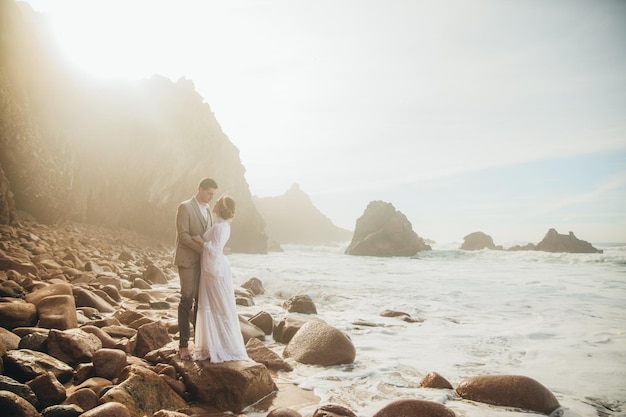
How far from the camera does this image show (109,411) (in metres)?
2.60

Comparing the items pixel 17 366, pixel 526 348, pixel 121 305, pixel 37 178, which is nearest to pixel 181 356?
pixel 17 366

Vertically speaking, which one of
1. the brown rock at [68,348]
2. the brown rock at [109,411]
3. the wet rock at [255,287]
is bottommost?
the wet rock at [255,287]

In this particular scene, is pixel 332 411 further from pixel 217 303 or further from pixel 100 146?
pixel 100 146

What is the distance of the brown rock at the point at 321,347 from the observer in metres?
4.97

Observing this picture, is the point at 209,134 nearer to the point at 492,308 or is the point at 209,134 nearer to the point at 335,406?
the point at 492,308

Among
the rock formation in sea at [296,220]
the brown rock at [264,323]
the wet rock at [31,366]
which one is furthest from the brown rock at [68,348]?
the rock formation in sea at [296,220]

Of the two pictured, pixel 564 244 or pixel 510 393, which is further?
pixel 564 244

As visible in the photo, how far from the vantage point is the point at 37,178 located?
12812 millimetres

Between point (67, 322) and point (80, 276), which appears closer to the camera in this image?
point (67, 322)

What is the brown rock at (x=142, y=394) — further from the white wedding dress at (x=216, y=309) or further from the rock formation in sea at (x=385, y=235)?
the rock formation in sea at (x=385, y=235)

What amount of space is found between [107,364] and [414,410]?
10.0 ft

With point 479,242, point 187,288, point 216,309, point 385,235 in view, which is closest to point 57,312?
point 187,288

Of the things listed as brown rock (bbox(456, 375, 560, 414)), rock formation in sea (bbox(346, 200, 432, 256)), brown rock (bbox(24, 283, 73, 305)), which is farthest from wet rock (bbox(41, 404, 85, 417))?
rock formation in sea (bbox(346, 200, 432, 256))

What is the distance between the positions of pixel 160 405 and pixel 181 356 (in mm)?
761
